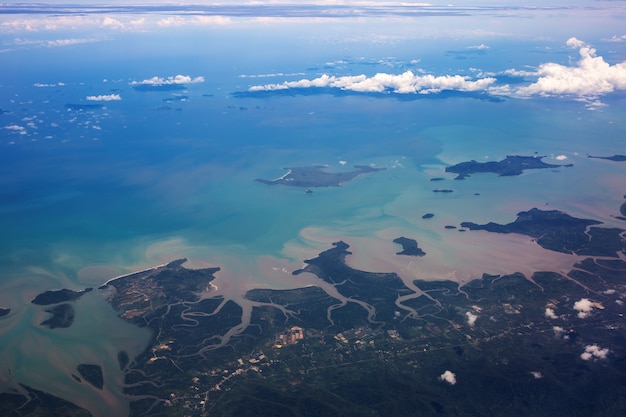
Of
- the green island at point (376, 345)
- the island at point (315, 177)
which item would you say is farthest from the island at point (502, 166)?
the green island at point (376, 345)

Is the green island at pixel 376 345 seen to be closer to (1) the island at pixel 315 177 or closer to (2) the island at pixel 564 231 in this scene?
(2) the island at pixel 564 231

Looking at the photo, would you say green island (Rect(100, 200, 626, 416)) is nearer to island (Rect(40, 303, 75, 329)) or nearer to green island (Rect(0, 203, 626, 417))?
green island (Rect(0, 203, 626, 417))

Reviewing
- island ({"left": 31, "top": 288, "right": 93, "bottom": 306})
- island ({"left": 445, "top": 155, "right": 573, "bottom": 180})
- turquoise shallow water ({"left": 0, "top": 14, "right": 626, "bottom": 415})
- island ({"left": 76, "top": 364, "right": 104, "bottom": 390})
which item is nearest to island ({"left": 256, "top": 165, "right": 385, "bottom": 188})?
turquoise shallow water ({"left": 0, "top": 14, "right": 626, "bottom": 415})

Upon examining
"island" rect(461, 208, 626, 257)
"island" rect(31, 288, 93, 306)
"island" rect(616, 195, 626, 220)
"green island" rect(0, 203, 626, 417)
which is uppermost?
"island" rect(616, 195, 626, 220)

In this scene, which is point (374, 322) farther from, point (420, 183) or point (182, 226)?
point (420, 183)

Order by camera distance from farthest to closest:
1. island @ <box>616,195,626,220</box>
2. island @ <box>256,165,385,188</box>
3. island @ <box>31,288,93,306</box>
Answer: island @ <box>256,165,385,188</box>
island @ <box>616,195,626,220</box>
island @ <box>31,288,93,306</box>

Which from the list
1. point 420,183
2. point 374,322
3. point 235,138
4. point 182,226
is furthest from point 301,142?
point 374,322

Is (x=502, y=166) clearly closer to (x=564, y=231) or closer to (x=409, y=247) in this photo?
(x=564, y=231)

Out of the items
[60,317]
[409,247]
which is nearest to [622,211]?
[409,247]
